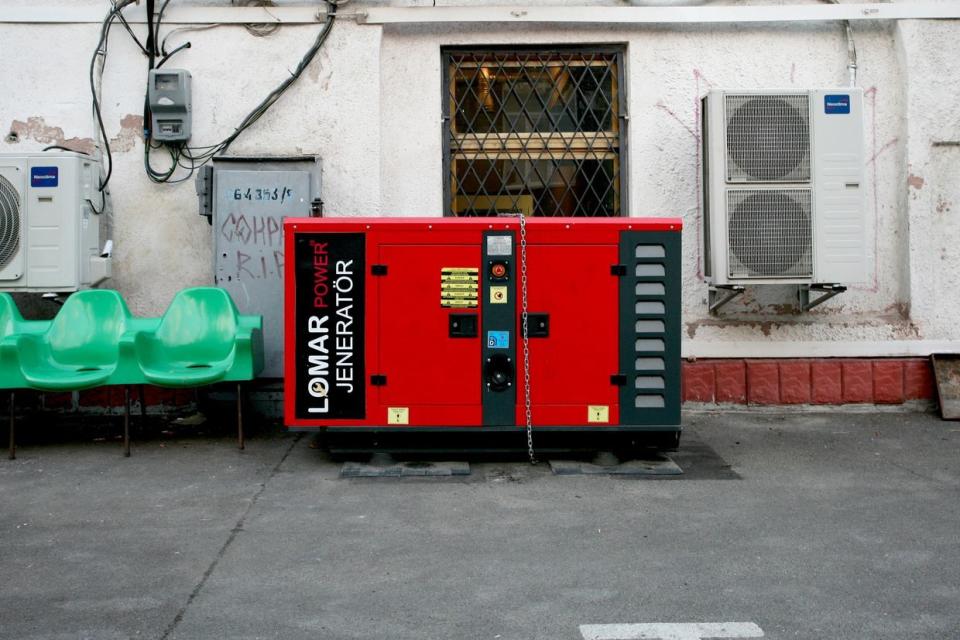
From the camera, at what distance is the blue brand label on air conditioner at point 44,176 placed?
7312mm

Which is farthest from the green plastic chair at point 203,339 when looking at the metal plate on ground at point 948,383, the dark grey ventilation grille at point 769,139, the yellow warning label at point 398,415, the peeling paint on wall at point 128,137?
the metal plate on ground at point 948,383

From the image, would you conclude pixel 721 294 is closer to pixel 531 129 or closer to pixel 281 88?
pixel 531 129

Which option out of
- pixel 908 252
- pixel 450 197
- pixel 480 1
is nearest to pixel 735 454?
pixel 908 252

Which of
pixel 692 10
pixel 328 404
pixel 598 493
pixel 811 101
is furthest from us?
pixel 692 10

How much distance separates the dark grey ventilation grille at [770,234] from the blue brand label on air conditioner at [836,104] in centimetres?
64

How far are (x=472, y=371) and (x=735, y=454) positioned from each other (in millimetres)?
1943

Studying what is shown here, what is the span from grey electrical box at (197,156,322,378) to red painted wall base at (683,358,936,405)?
11.1 ft

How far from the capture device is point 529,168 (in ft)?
27.0

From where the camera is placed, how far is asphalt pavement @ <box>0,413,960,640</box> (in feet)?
12.0

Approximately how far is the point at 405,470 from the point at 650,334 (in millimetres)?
1781

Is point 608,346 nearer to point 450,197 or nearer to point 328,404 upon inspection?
point 328,404

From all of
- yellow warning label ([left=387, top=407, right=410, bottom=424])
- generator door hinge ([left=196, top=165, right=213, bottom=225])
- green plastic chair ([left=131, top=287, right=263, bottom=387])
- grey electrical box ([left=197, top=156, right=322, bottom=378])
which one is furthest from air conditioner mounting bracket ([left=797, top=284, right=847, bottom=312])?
generator door hinge ([left=196, top=165, right=213, bottom=225])

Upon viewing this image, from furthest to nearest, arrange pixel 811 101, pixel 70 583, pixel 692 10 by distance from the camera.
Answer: pixel 692 10 → pixel 811 101 → pixel 70 583

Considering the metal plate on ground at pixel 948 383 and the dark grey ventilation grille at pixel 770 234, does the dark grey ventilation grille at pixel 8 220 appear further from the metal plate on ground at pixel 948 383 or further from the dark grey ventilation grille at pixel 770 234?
the metal plate on ground at pixel 948 383
